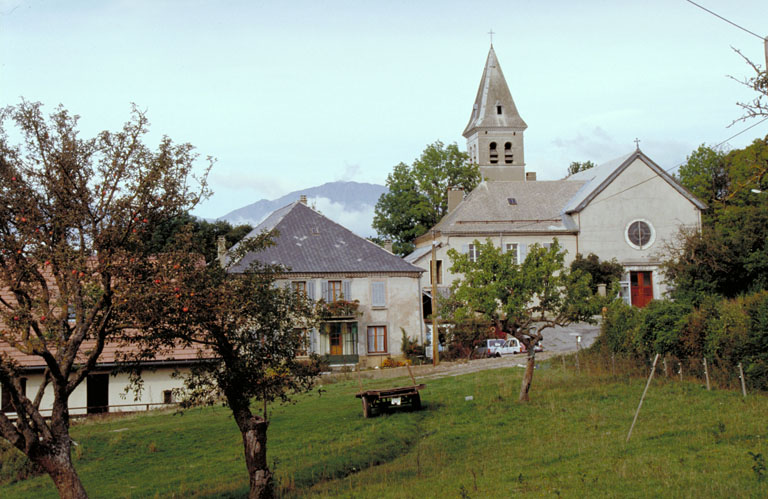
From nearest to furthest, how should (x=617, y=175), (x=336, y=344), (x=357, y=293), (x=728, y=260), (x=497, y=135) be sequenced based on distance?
1. (x=728, y=260)
2. (x=336, y=344)
3. (x=357, y=293)
4. (x=617, y=175)
5. (x=497, y=135)

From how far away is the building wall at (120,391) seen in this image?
31.9 m

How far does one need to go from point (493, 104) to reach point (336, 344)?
46.2 meters

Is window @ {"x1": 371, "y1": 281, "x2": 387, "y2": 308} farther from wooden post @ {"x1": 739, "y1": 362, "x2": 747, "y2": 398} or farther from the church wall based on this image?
wooden post @ {"x1": 739, "y1": 362, "x2": 747, "y2": 398}

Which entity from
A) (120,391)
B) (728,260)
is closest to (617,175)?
(728,260)

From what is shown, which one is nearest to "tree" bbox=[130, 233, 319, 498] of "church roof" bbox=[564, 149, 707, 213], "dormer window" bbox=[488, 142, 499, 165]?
"church roof" bbox=[564, 149, 707, 213]

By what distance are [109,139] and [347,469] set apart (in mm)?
9196

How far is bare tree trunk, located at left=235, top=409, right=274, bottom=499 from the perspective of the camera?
14562 millimetres

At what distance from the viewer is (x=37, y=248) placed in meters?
Answer: 12.7

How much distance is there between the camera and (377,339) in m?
44.4

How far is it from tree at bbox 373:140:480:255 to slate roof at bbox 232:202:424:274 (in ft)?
71.8

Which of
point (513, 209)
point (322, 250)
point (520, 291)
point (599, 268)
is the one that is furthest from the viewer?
point (513, 209)

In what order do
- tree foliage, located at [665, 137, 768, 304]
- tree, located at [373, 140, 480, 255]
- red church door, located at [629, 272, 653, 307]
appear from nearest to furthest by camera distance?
tree foliage, located at [665, 137, 768, 304]
red church door, located at [629, 272, 653, 307]
tree, located at [373, 140, 480, 255]

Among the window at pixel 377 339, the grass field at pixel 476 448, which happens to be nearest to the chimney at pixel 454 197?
the window at pixel 377 339

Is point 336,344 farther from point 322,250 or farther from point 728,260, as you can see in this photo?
point 728,260
